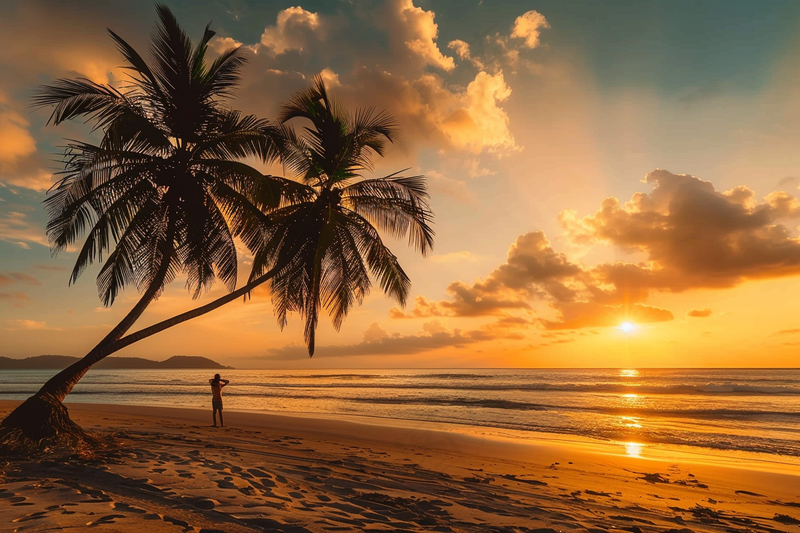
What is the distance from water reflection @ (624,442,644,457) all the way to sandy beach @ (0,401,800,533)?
1.79 ft

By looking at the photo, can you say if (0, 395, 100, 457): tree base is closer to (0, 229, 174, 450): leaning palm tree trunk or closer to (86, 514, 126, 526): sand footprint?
(0, 229, 174, 450): leaning palm tree trunk

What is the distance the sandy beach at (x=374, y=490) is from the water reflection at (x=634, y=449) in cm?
55

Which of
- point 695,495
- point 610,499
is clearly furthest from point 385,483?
point 695,495

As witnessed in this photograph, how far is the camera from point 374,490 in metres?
6.39

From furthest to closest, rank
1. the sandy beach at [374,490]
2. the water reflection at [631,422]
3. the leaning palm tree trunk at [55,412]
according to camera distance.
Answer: the water reflection at [631,422], the leaning palm tree trunk at [55,412], the sandy beach at [374,490]

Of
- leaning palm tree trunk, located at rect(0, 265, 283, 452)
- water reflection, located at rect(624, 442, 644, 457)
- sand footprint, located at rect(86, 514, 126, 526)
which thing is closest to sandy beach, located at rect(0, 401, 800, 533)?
sand footprint, located at rect(86, 514, 126, 526)

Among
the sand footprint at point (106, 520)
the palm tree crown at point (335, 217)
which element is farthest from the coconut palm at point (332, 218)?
the sand footprint at point (106, 520)

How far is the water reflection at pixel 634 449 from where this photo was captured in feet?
40.3

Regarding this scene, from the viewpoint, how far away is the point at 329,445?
11.3 metres

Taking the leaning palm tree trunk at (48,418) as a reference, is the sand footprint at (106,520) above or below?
below

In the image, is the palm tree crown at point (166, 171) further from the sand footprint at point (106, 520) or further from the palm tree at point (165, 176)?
the sand footprint at point (106, 520)

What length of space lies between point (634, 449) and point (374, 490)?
10.4 m

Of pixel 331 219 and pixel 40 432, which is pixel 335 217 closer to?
pixel 331 219

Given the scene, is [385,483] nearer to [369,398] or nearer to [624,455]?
[624,455]
